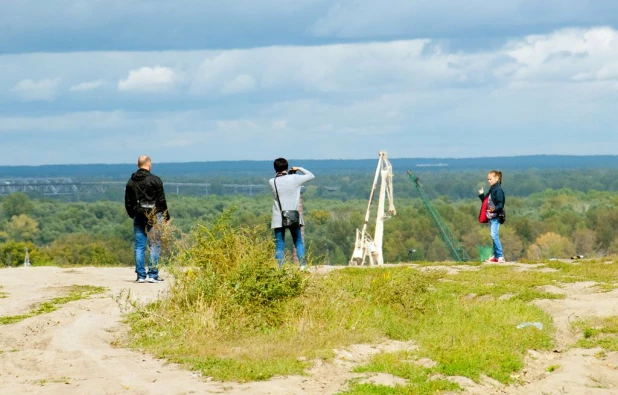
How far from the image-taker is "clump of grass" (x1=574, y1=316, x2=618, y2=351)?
448 inches

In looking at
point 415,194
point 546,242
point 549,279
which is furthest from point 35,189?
point 549,279

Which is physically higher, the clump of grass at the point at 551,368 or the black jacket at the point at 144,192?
the black jacket at the point at 144,192

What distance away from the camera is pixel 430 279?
547 inches

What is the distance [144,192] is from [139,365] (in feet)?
19.4

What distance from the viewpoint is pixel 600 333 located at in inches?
469

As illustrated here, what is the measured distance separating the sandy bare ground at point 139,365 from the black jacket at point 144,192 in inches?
89.2

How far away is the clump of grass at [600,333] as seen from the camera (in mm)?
11391

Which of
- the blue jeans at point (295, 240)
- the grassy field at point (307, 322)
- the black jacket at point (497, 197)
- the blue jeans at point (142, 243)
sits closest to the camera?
the grassy field at point (307, 322)

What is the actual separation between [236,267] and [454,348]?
108 inches

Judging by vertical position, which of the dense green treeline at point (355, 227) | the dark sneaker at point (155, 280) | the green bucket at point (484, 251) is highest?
the dark sneaker at point (155, 280)

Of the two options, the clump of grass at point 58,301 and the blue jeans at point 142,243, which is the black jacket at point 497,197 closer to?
the blue jeans at point 142,243

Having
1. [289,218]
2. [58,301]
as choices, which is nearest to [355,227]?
[289,218]

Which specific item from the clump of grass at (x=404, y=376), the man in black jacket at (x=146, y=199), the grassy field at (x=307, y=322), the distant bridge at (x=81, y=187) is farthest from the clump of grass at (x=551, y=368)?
the distant bridge at (x=81, y=187)

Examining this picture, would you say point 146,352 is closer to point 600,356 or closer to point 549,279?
point 600,356
